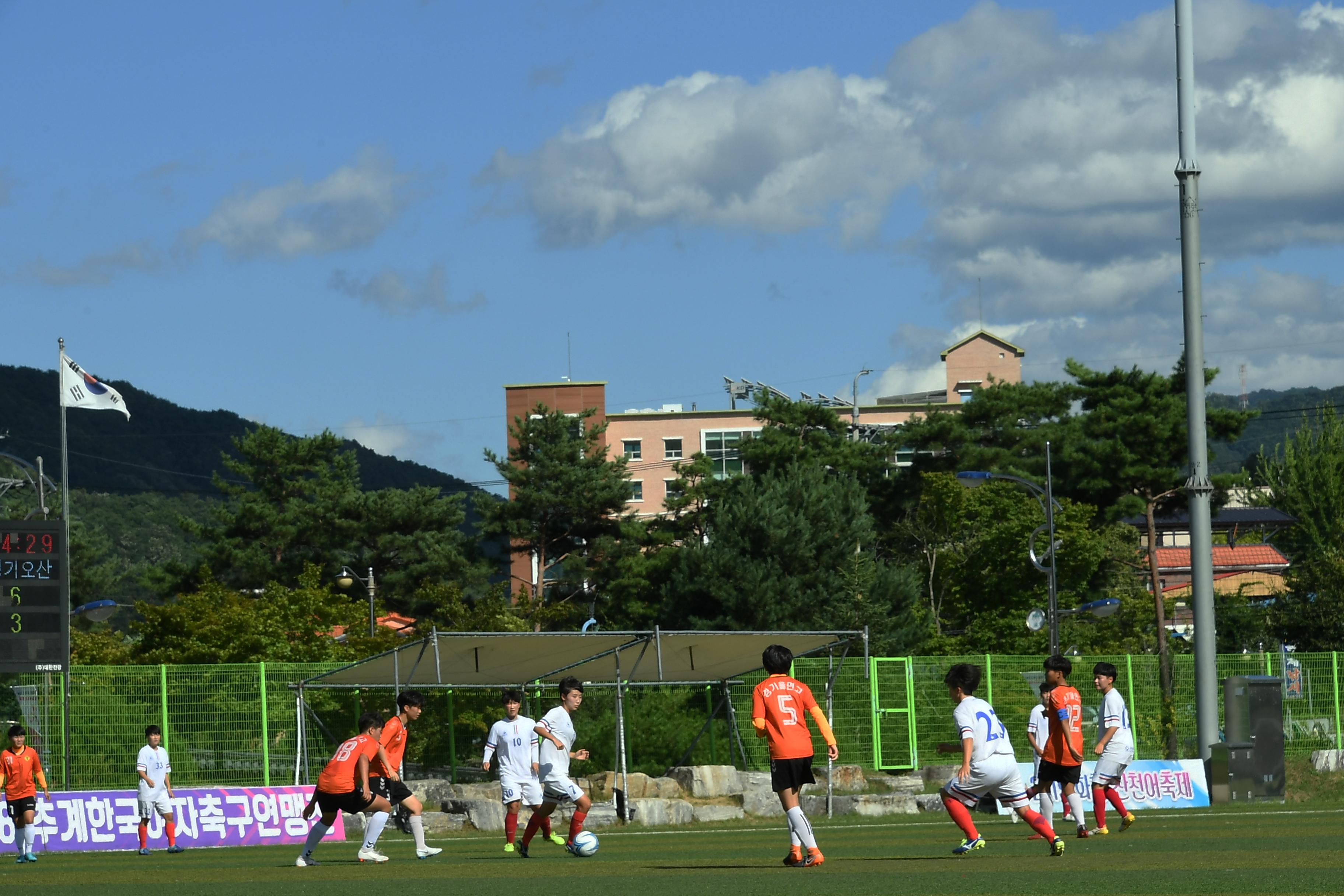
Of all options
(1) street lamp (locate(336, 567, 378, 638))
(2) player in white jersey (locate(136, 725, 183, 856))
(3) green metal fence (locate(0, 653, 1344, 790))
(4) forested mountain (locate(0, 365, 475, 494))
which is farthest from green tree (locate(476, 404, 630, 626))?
(4) forested mountain (locate(0, 365, 475, 494))

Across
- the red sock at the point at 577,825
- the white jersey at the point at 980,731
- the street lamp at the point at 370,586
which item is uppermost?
the street lamp at the point at 370,586

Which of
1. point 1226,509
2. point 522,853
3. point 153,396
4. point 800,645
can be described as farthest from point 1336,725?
point 153,396

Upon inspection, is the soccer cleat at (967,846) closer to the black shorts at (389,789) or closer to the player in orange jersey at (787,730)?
the player in orange jersey at (787,730)

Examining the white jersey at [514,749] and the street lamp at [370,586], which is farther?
the street lamp at [370,586]

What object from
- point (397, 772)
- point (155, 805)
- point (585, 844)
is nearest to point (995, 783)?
point (585, 844)

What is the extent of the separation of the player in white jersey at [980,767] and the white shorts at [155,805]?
11066 mm

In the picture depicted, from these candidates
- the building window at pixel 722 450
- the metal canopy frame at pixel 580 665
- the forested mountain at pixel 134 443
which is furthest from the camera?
the forested mountain at pixel 134 443

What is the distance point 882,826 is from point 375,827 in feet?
26.7

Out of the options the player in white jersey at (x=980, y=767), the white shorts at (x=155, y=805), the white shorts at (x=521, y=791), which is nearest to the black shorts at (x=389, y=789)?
the white shorts at (x=521, y=791)

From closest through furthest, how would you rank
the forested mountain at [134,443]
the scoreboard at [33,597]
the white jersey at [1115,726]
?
the white jersey at [1115,726], the scoreboard at [33,597], the forested mountain at [134,443]

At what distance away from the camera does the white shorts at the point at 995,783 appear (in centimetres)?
1287

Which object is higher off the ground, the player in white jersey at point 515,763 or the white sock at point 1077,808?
the player in white jersey at point 515,763

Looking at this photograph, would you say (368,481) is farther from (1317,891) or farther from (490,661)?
(1317,891)

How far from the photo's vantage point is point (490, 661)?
27000 millimetres
